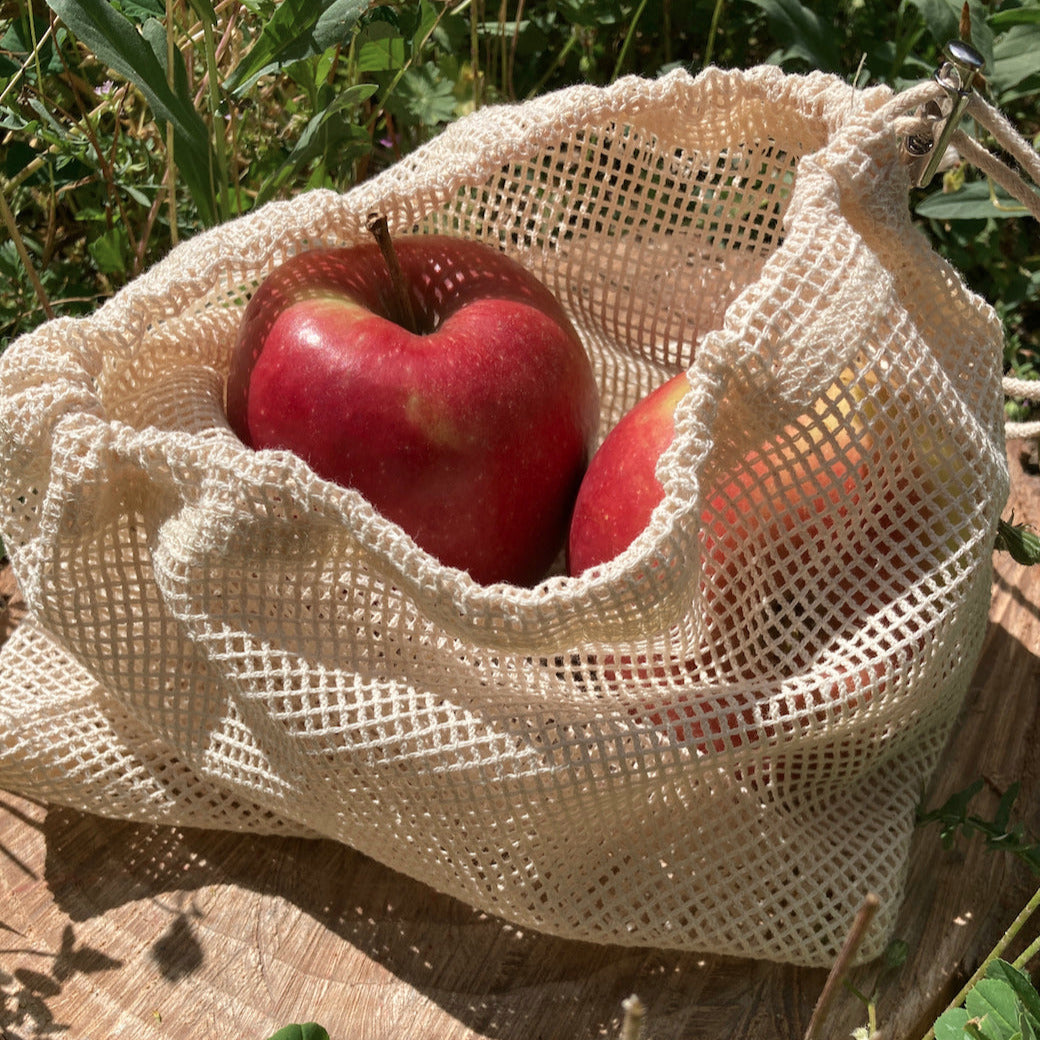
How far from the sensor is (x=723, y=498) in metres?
0.76

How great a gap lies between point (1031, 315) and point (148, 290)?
4.21ft

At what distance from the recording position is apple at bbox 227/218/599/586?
2.67ft

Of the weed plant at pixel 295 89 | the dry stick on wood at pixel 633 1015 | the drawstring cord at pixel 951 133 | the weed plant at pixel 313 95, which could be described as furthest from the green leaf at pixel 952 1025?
the weed plant at pixel 295 89

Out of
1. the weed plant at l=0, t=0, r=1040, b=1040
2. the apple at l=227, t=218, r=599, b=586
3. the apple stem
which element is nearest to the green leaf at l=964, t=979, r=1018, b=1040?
the weed plant at l=0, t=0, r=1040, b=1040

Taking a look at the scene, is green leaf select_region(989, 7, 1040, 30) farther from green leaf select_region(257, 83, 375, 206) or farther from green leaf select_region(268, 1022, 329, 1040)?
green leaf select_region(268, 1022, 329, 1040)

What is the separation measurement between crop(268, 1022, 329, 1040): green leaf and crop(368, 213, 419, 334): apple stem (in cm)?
51

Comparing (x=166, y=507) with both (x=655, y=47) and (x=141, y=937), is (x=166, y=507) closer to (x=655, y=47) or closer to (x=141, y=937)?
(x=141, y=937)

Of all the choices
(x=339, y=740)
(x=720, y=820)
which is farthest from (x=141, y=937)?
(x=720, y=820)

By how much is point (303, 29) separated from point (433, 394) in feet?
1.11

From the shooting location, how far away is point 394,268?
88 centimetres

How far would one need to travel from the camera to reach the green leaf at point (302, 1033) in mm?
666

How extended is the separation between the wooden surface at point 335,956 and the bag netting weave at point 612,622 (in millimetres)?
36

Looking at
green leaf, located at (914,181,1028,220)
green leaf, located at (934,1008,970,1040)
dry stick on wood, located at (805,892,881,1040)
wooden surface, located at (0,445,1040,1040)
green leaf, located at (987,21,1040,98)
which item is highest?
green leaf, located at (987,21,1040,98)

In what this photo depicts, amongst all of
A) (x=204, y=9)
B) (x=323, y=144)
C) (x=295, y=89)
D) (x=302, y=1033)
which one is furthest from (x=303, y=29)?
(x=302, y=1033)
